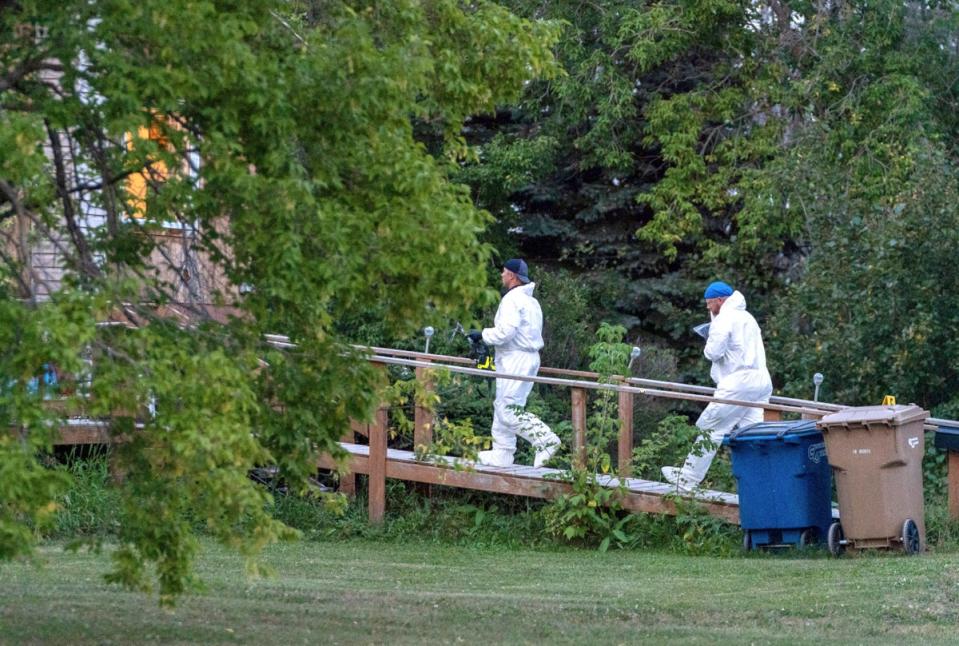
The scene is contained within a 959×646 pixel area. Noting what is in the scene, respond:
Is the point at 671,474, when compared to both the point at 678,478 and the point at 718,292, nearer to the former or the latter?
the point at 678,478

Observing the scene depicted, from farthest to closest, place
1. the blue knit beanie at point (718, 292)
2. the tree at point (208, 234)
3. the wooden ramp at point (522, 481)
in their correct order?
1. the blue knit beanie at point (718, 292)
2. the wooden ramp at point (522, 481)
3. the tree at point (208, 234)

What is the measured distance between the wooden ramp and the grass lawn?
815mm

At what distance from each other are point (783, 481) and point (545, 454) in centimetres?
259

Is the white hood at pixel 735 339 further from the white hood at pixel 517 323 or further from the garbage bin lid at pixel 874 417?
the white hood at pixel 517 323

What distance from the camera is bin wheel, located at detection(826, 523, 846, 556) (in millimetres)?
11773

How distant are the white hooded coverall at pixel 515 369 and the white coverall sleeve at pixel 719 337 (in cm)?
161

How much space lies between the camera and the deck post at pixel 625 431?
13.4 m

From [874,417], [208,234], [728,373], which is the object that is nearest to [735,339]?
[728,373]

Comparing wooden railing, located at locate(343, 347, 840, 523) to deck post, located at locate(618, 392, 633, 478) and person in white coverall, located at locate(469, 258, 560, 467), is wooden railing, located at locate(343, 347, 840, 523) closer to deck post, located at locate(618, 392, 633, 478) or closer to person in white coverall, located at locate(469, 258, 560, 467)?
deck post, located at locate(618, 392, 633, 478)

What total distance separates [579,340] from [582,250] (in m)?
3.24

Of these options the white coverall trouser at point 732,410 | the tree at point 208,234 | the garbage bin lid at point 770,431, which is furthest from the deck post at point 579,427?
the tree at point 208,234

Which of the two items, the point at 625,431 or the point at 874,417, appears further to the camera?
the point at 625,431

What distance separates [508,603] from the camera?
9.68 meters

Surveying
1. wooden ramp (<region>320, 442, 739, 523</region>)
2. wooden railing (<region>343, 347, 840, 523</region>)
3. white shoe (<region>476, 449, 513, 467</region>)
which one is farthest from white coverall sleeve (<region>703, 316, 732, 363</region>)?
white shoe (<region>476, 449, 513, 467</region>)
